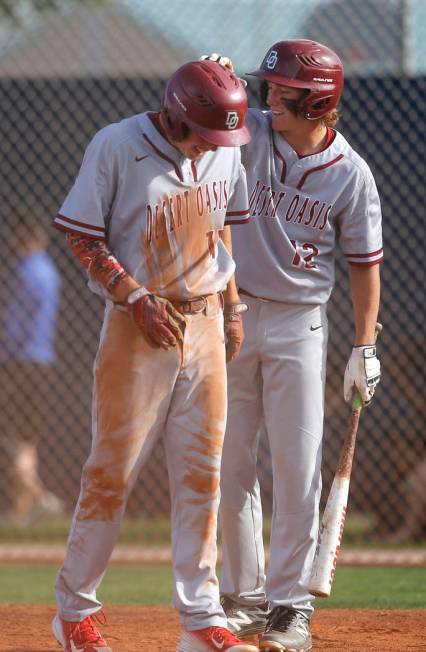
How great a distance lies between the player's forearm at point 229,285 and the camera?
4.07 m

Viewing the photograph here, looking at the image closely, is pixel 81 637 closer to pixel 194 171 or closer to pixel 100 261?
pixel 100 261

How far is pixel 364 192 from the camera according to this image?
4395 mm

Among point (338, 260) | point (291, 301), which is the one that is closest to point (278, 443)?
point (291, 301)

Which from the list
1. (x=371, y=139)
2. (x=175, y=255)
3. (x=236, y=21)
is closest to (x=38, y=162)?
(x=236, y=21)

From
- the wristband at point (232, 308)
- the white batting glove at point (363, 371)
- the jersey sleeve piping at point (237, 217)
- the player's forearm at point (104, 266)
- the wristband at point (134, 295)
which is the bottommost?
the white batting glove at point (363, 371)

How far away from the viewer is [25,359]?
27.4 ft

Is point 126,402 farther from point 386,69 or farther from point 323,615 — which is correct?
point 386,69

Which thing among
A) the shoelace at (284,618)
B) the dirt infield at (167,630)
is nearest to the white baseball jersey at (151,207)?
the shoelace at (284,618)

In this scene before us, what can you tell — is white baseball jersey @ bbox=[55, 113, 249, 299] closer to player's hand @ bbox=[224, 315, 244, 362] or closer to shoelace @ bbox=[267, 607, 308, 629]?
player's hand @ bbox=[224, 315, 244, 362]

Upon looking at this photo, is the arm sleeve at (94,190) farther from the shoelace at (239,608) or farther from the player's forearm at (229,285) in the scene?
the shoelace at (239,608)

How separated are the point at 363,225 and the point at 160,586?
291cm

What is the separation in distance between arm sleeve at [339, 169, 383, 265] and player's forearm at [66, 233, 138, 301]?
1.05 m

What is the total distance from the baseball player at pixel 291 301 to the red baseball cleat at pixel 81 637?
68cm

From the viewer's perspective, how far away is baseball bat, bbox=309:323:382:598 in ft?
14.0
